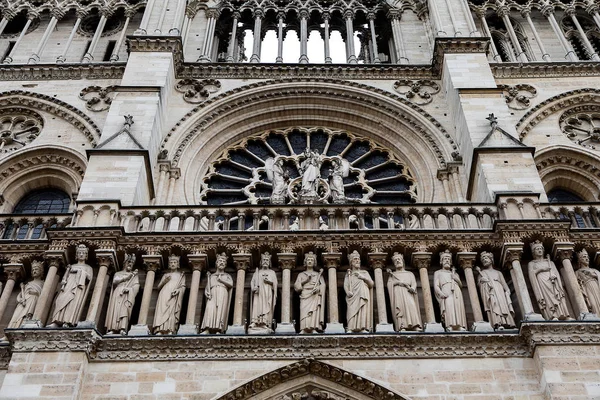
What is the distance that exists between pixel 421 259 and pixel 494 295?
1243 mm

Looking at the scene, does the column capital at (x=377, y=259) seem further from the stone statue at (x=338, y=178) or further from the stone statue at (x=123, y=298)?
the stone statue at (x=123, y=298)

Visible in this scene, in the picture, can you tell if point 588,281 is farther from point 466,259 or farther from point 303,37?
point 303,37

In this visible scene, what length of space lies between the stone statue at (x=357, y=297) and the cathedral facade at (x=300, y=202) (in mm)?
34

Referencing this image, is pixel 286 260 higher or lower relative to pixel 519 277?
higher

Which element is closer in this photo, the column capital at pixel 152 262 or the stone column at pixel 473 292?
the stone column at pixel 473 292

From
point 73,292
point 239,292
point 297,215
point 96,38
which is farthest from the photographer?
point 96,38

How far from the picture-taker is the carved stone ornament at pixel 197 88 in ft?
55.5

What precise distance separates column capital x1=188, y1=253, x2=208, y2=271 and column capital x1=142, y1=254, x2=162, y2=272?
472 millimetres

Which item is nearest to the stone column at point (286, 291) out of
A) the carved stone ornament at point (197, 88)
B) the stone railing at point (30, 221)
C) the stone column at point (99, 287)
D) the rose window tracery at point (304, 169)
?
the stone column at point (99, 287)

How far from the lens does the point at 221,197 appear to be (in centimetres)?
1605

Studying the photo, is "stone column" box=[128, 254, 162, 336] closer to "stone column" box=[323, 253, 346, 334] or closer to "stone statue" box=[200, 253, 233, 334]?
"stone statue" box=[200, 253, 233, 334]

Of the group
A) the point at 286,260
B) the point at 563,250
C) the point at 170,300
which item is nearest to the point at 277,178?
the point at 286,260

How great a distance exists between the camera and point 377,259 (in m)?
11.7

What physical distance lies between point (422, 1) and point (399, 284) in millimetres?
10850
